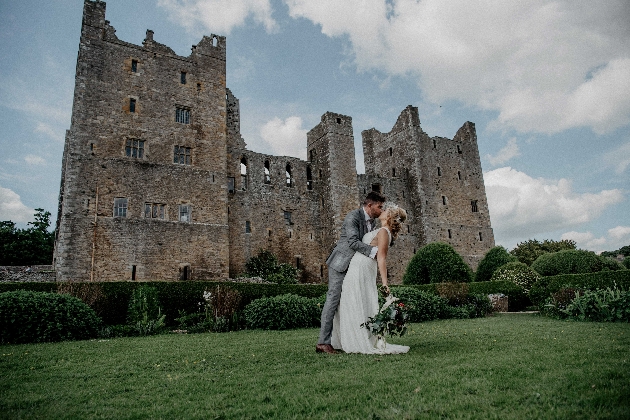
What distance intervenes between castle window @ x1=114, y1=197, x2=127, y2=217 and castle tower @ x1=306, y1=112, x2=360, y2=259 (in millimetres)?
13367

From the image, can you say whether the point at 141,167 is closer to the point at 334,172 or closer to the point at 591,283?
the point at 334,172

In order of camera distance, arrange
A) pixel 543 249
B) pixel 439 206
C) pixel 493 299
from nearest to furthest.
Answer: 1. pixel 493 299
2. pixel 439 206
3. pixel 543 249

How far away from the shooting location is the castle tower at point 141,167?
66.0 feet

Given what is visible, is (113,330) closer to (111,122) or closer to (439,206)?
(111,122)

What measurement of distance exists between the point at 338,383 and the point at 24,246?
38.6m

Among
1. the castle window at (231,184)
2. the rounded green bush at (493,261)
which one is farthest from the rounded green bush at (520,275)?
the castle window at (231,184)

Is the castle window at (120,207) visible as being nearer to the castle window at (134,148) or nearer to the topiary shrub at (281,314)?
the castle window at (134,148)


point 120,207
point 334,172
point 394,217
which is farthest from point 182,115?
point 394,217

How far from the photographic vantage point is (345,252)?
591 centimetres

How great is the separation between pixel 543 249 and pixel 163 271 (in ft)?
127

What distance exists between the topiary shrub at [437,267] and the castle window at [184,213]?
12775 mm

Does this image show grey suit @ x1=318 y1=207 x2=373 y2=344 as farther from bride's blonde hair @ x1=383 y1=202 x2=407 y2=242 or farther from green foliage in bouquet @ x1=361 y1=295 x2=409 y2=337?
green foliage in bouquet @ x1=361 y1=295 x2=409 y2=337

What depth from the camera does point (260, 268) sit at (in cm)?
2591

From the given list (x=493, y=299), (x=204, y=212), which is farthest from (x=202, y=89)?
(x=493, y=299)
